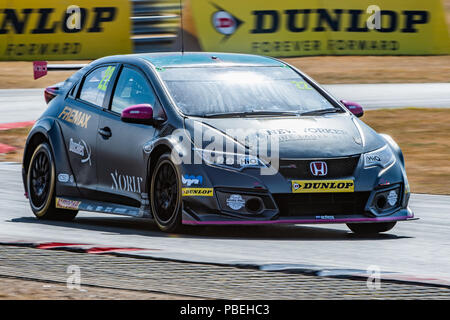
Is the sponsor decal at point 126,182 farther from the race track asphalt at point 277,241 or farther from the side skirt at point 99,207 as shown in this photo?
the race track asphalt at point 277,241

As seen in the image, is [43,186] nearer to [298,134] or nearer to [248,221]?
[248,221]

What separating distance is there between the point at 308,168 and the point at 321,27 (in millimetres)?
21631

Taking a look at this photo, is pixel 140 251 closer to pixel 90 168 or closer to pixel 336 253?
pixel 336 253

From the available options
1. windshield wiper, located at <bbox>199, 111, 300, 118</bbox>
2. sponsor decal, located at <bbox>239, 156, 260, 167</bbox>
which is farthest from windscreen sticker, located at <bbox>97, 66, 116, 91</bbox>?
sponsor decal, located at <bbox>239, 156, 260, 167</bbox>

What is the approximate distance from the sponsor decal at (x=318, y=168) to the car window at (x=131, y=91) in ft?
5.25

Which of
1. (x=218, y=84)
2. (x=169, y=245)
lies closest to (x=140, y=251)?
(x=169, y=245)

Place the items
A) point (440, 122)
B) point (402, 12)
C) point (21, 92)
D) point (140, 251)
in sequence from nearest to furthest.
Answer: point (140, 251) → point (440, 122) → point (21, 92) → point (402, 12)

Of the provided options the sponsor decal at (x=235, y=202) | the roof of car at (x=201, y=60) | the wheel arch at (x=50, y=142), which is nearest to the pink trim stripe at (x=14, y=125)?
the wheel arch at (x=50, y=142)

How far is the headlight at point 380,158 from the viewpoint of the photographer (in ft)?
30.4

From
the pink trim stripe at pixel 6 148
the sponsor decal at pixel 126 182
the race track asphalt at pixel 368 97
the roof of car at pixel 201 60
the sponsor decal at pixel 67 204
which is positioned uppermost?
the roof of car at pixel 201 60

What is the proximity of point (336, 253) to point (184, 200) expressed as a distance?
4.23 ft

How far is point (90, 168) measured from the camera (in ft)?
34.1

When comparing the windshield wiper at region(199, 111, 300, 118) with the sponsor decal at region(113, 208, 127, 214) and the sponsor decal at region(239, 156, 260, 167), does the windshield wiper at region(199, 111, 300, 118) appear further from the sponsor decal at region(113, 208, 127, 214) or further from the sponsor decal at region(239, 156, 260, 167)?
the sponsor decal at region(113, 208, 127, 214)

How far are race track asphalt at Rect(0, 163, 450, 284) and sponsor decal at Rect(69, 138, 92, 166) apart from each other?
58 centimetres
